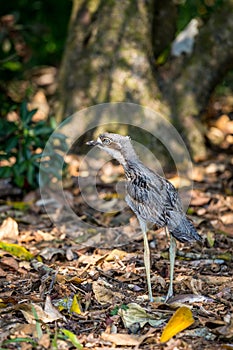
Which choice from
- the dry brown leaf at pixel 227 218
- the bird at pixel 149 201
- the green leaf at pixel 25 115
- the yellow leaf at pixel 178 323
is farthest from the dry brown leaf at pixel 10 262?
the dry brown leaf at pixel 227 218

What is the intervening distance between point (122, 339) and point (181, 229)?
2.99 ft

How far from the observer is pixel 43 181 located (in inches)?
261

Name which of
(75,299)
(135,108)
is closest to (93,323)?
(75,299)

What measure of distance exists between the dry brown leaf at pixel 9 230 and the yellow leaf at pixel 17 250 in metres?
0.37

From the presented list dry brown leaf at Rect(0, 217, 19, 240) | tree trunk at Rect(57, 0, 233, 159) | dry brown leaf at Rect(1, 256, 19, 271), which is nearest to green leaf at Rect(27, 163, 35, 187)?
dry brown leaf at Rect(0, 217, 19, 240)

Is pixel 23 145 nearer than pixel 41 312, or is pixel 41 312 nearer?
pixel 41 312

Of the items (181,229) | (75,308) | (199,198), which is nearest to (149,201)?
(181,229)

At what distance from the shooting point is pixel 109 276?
4707mm

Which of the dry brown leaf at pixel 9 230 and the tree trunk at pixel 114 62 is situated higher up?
the tree trunk at pixel 114 62

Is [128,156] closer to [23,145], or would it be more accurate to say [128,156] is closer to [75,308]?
[75,308]

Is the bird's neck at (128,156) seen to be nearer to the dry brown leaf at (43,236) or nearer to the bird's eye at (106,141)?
the bird's eye at (106,141)

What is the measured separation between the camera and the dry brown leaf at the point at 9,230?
562 centimetres

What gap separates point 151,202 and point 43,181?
101 inches

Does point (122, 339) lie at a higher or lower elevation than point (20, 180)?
higher
